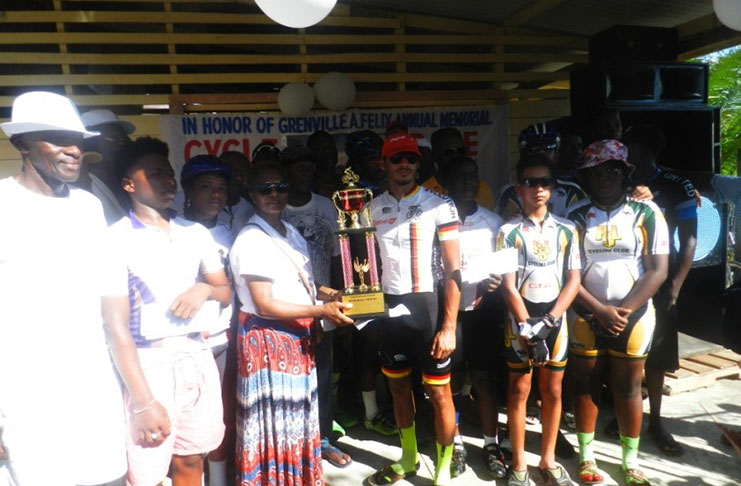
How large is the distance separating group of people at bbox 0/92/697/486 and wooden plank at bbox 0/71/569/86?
1983mm

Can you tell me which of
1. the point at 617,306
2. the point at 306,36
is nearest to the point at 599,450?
the point at 617,306

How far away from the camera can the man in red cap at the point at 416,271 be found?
9.61 feet

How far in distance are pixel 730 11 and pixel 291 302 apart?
3640mm

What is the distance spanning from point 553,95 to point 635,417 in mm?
4470

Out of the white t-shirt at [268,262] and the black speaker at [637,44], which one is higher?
the black speaker at [637,44]

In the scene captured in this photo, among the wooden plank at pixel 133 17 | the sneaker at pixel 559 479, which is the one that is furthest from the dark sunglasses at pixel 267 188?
the wooden plank at pixel 133 17

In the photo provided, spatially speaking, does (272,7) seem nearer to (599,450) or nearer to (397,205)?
(397,205)

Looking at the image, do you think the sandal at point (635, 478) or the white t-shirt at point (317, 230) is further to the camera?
the white t-shirt at point (317, 230)

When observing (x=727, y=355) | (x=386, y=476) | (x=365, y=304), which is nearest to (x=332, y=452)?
(x=386, y=476)

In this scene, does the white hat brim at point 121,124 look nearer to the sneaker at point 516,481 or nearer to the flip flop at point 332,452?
the flip flop at point 332,452

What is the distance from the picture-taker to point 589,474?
3137 millimetres

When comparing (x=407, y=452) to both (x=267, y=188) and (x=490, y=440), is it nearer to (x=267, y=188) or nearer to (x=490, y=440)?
(x=490, y=440)

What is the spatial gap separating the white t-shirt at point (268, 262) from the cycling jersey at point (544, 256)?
123 centimetres

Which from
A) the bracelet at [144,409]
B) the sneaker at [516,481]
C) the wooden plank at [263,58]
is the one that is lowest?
the sneaker at [516,481]
